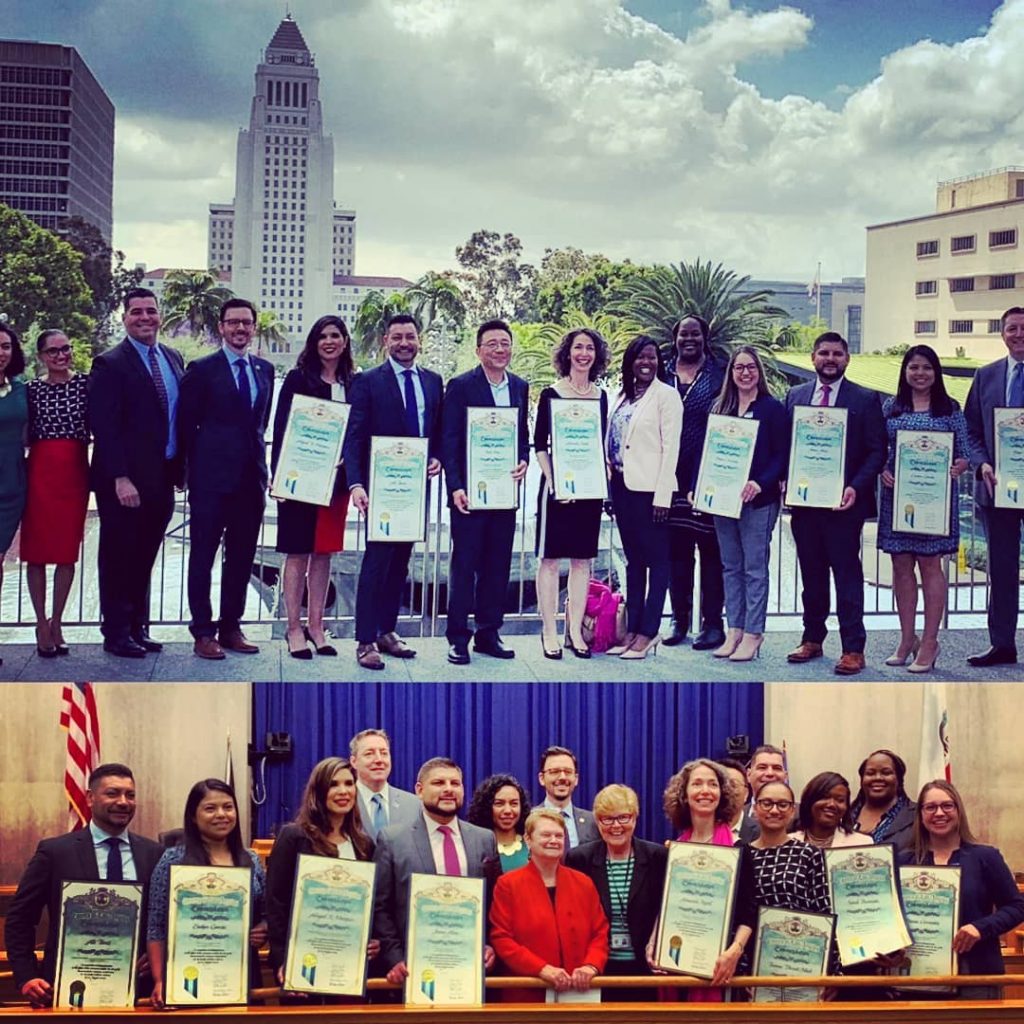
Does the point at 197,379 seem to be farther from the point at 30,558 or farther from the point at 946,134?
the point at 946,134

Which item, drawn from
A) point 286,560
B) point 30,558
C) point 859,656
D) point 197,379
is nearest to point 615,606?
point 859,656

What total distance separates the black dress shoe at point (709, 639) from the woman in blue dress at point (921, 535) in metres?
0.69

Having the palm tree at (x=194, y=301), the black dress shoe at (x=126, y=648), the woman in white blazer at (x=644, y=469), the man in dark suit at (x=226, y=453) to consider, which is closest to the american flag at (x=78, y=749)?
the black dress shoe at (x=126, y=648)

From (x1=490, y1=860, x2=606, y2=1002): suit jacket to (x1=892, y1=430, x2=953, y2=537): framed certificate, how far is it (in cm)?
197

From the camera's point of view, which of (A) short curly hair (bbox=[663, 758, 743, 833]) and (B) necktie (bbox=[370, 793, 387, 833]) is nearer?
(A) short curly hair (bbox=[663, 758, 743, 833])

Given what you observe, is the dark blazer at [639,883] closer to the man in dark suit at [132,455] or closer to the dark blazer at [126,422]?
the man in dark suit at [132,455]

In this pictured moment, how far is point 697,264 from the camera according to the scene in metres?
5.70

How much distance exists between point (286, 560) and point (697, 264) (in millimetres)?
2062

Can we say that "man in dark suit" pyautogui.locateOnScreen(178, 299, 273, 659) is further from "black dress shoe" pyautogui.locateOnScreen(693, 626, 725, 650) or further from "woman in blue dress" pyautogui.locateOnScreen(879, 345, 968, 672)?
"woman in blue dress" pyautogui.locateOnScreen(879, 345, 968, 672)

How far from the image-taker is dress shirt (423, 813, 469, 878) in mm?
4496

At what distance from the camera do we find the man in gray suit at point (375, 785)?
199 inches

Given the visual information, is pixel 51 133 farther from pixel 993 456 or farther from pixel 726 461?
pixel 993 456

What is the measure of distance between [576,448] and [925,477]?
1.33 meters

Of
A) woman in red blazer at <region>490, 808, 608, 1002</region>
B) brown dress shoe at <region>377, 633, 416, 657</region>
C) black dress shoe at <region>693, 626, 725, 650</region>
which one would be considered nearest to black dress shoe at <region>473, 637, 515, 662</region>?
brown dress shoe at <region>377, 633, 416, 657</region>
